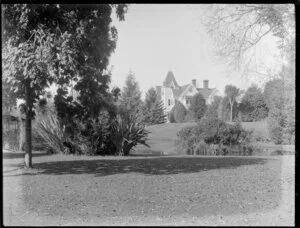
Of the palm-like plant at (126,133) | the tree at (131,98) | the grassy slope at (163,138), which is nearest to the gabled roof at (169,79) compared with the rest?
the tree at (131,98)

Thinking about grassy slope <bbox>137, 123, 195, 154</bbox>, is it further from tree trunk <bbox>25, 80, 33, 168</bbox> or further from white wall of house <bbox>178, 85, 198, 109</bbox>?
tree trunk <bbox>25, 80, 33, 168</bbox>

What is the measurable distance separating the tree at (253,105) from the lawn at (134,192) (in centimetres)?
164

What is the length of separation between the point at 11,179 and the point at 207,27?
5417 mm

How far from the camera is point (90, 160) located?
1177 centimetres

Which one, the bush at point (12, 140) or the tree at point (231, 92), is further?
the bush at point (12, 140)

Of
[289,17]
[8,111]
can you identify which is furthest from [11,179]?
[289,17]

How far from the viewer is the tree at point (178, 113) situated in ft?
35.3

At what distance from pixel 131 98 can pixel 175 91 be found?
2665 millimetres

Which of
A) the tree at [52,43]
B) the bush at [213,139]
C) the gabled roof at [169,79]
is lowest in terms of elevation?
the bush at [213,139]

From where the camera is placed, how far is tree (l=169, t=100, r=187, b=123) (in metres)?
10.7

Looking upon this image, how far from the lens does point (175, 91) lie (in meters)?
9.74

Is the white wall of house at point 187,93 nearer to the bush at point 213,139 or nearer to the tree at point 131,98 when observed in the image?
the tree at point 131,98

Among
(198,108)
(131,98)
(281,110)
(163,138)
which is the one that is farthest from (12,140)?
(281,110)

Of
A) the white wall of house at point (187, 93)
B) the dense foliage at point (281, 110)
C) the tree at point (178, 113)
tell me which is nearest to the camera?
the dense foliage at point (281, 110)
